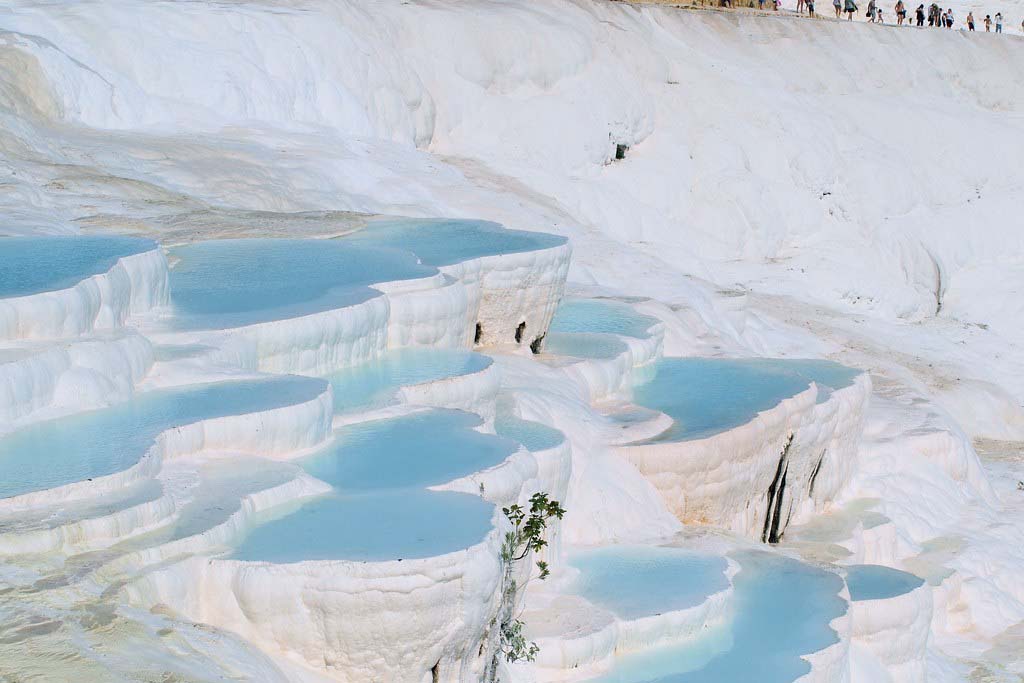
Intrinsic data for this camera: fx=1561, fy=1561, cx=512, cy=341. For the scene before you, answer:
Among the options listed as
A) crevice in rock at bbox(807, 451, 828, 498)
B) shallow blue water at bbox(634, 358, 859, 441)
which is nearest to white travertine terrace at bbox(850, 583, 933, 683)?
shallow blue water at bbox(634, 358, 859, 441)

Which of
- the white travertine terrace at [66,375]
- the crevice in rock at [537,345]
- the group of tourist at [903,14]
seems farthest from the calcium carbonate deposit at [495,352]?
the group of tourist at [903,14]

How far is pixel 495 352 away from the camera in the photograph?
11.0m

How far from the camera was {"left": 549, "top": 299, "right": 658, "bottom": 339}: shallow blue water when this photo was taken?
40.4 ft

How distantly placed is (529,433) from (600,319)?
3.78 m

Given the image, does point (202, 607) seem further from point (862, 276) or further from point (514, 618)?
point (862, 276)

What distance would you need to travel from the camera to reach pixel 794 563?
30.8ft

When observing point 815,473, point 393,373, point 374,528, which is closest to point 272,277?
point 393,373

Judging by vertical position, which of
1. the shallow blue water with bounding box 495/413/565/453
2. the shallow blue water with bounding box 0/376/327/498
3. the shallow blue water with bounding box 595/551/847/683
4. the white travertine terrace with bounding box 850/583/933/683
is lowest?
the white travertine terrace with bounding box 850/583/933/683

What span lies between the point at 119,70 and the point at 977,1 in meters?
23.0

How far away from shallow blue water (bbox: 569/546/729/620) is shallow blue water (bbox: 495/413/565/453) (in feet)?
2.26

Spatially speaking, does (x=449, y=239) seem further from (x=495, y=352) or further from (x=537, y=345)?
(x=495, y=352)

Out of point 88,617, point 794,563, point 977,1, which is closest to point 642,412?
point 794,563

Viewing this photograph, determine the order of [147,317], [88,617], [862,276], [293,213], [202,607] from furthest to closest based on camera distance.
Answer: [862,276]
[293,213]
[147,317]
[202,607]
[88,617]

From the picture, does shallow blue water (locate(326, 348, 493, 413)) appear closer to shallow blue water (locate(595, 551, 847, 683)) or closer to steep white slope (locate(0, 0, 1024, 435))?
shallow blue water (locate(595, 551, 847, 683))
